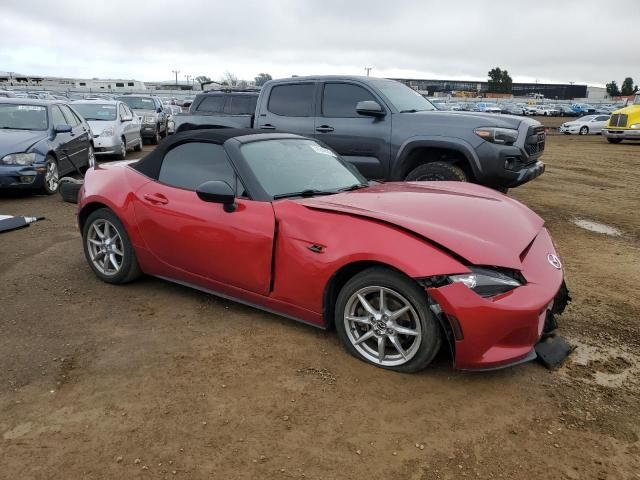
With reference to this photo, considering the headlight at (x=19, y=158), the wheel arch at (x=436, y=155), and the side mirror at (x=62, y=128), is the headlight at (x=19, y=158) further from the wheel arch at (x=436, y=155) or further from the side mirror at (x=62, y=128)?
the wheel arch at (x=436, y=155)

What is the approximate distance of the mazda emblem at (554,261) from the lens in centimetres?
336

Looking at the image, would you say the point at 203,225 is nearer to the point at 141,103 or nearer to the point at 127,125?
the point at 127,125

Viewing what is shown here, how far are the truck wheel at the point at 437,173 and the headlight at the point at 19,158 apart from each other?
5.84 meters

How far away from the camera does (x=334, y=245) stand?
329cm

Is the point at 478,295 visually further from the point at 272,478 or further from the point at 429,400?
the point at 272,478

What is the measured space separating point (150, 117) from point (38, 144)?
400 inches

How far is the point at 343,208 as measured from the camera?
3.44m

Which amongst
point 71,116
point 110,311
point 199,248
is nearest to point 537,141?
point 199,248

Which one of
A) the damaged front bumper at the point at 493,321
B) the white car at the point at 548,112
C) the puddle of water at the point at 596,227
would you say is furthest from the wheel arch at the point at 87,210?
the white car at the point at 548,112

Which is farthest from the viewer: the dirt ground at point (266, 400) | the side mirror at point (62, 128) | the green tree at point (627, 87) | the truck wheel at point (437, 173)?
the green tree at point (627, 87)

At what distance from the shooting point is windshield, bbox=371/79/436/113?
7.17 meters

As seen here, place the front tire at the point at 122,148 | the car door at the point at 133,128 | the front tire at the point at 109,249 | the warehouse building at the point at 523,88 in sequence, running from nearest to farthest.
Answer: the front tire at the point at 109,249 < the front tire at the point at 122,148 < the car door at the point at 133,128 < the warehouse building at the point at 523,88

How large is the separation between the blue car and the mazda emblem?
769cm

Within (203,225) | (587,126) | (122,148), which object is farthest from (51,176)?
(587,126)
